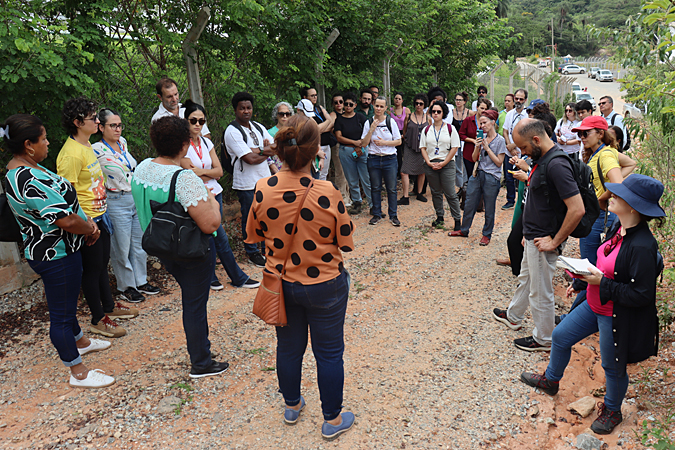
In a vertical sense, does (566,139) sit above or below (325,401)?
above

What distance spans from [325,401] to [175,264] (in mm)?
1402

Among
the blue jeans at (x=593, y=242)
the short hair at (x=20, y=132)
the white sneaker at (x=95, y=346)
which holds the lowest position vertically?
the white sneaker at (x=95, y=346)

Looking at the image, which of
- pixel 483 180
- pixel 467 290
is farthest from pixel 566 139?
pixel 467 290

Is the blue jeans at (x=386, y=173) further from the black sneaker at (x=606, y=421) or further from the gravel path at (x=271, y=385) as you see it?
the black sneaker at (x=606, y=421)

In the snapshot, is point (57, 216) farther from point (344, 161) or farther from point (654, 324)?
point (344, 161)

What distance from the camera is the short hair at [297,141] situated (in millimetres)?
2566

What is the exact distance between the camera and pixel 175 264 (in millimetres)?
3309

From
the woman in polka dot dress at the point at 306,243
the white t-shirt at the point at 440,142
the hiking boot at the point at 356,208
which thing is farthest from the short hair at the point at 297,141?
the hiking boot at the point at 356,208

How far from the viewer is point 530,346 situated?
13.7 ft

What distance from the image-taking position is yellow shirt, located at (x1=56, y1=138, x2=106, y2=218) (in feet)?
12.8

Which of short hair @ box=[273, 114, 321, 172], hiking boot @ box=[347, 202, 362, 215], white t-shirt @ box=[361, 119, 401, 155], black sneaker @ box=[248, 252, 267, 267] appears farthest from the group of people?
hiking boot @ box=[347, 202, 362, 215]

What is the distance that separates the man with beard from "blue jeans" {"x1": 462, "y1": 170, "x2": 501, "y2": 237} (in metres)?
2.41

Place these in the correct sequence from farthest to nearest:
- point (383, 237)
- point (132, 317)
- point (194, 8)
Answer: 1. point (383, 237)
2. point (194, 8)
3. point (132, 317)

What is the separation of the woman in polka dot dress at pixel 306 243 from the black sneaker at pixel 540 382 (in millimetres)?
1688
